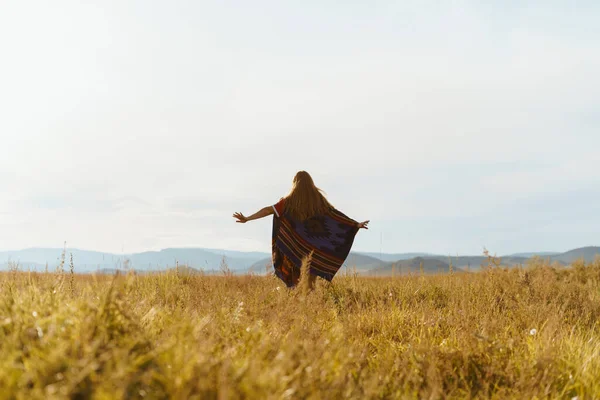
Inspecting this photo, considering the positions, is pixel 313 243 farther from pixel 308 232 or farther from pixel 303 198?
pixel 303 198

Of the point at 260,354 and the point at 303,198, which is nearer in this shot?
the point at 260,354

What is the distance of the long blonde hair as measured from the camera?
757cm

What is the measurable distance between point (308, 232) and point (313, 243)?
0.63 feet

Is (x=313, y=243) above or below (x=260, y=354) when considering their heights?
above

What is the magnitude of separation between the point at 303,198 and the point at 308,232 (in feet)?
1.86

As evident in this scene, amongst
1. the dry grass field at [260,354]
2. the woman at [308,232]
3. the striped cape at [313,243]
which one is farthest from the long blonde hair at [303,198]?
the dry grass field at [260,354]

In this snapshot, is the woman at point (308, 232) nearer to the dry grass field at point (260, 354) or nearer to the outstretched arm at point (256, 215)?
the outstretched arm at point (256, 215)

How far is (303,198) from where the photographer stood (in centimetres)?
761

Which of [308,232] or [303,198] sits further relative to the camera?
[308,232]

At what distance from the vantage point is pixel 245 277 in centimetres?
830

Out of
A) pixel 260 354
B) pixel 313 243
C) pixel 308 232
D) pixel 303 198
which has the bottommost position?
pixel 260 354

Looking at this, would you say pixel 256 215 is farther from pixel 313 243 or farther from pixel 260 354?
pixel 260 354

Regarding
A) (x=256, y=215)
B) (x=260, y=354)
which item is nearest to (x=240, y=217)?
(x=256, y=215)

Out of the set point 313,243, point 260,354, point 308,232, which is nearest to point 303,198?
point 308,232
